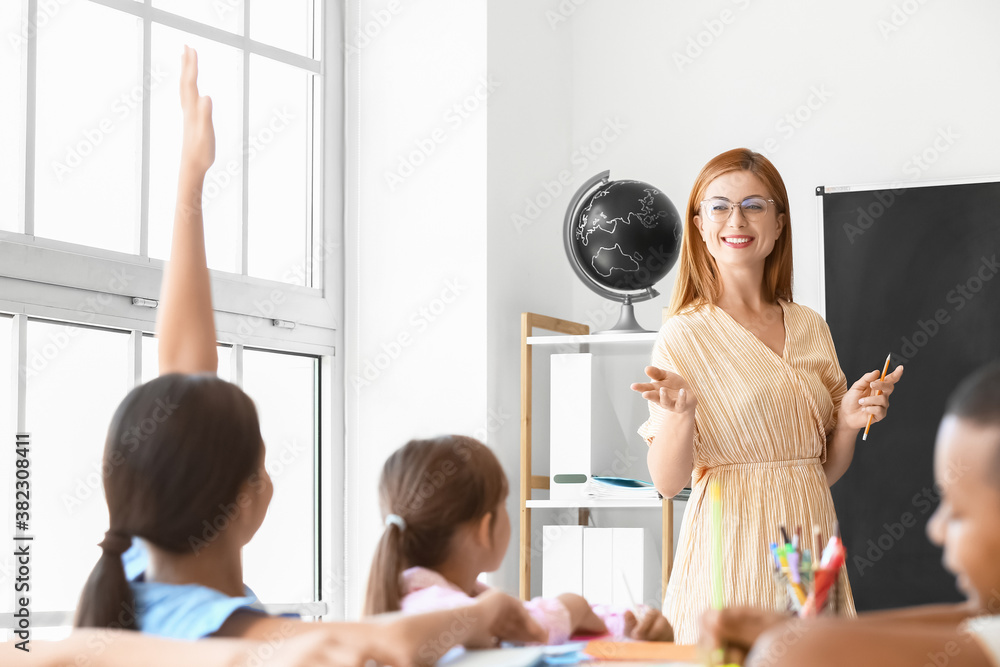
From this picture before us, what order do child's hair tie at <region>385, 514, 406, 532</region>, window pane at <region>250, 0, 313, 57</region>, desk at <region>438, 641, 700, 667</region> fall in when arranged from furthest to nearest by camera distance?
1. window pane at <region>250, 0, 313, 57</region>
2. child's hair tie at <region>385, 514, 406, 532</region>
3. desk at <region>438, 641, 700, 667</region>

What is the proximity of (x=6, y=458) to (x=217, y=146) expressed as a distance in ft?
3.22

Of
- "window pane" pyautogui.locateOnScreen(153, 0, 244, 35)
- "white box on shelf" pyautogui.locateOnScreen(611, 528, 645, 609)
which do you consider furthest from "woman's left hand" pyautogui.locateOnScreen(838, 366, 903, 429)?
"window pane" pyautogui.locateOnScreen(153, 0, 244, 35)

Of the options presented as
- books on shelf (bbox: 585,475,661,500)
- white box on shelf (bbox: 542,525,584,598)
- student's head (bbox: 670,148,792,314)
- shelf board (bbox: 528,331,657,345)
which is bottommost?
white box on shelf (bbox: 542,525,584,598)

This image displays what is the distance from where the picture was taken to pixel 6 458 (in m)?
2.12

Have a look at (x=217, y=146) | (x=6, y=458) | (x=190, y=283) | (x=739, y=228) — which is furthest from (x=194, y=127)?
(x=217, y=146)

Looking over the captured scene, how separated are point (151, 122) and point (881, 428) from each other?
2.04 meters

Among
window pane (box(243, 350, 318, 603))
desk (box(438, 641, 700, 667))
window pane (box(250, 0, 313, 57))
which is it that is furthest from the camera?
window pane (box(250, 0, 313, 57))

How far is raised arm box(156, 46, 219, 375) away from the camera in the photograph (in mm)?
1117

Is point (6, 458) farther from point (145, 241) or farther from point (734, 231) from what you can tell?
point (734, 231)

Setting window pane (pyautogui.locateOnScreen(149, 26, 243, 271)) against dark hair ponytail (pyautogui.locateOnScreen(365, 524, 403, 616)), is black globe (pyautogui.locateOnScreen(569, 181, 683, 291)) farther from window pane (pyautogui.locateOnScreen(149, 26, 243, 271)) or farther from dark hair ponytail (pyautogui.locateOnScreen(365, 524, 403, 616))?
dark hair ponytail (pyautogui.locateOnScreen(365, 524, 403, 616))

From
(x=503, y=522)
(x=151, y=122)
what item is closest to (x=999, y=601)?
(x=503, y=522)

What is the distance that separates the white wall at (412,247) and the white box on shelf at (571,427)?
0.67ft

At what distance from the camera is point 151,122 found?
2.51m

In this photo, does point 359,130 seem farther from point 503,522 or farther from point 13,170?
point 503,522
